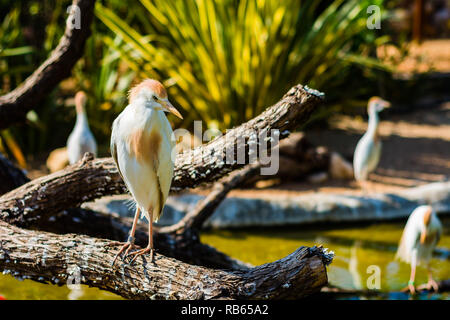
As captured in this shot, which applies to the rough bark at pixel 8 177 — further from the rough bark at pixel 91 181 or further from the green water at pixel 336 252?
the green water at pixel 336 252

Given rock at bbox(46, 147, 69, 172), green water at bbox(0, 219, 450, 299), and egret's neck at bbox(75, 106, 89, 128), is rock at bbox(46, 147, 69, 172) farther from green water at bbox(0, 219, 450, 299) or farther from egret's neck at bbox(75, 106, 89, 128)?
green water at bbox(0, 219, 450, 299)

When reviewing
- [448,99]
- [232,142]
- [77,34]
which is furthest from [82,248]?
[448,99]

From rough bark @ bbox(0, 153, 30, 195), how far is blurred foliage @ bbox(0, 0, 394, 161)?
2681mm

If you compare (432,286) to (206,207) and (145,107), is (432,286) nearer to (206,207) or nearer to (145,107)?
(206,207)

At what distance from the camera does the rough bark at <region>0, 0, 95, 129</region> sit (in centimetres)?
306

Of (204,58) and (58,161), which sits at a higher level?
(204,58)

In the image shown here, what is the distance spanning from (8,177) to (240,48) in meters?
3.40

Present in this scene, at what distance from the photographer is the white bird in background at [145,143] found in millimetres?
1910

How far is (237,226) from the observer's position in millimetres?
5117

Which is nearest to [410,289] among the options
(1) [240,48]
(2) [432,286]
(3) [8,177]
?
(2) [432,286]

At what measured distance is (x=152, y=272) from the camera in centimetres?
209

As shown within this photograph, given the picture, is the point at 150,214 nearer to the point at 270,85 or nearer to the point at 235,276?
the point at 235,276

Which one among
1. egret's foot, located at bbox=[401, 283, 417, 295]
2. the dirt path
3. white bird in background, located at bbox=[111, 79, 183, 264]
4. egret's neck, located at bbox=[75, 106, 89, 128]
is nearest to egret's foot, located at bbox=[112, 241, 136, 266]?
white bird in background, located at bbox=[111, 79, 183, 264]

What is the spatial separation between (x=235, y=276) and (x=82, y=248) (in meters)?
0.60
